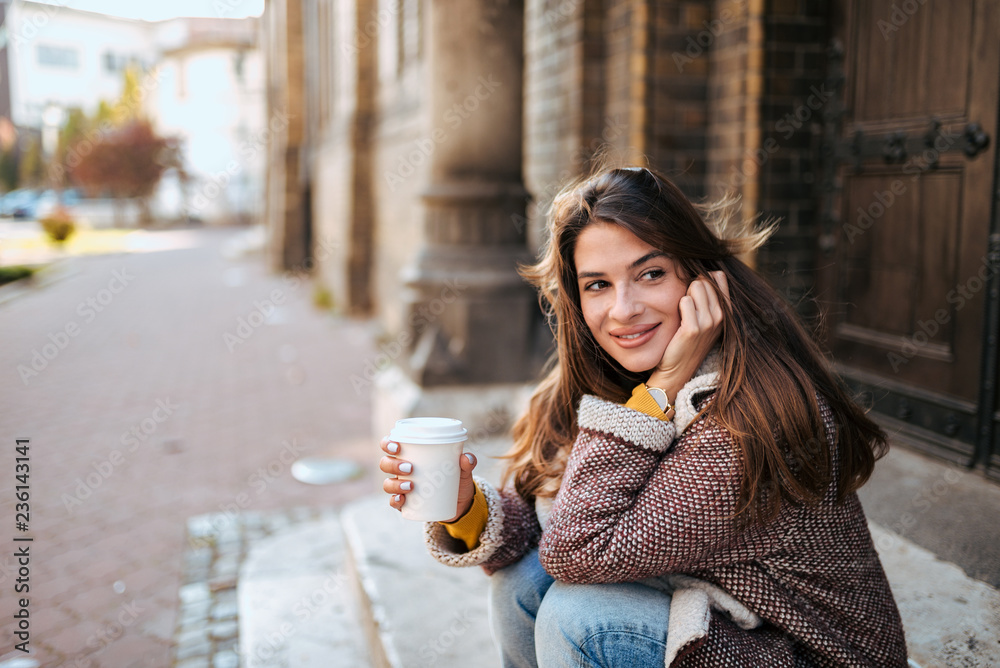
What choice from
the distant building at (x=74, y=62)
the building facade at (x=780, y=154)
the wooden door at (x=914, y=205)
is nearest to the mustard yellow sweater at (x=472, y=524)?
the building facade at (x=780, y=154)

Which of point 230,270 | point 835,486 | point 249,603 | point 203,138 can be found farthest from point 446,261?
point 203,138

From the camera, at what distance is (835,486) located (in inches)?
61.5

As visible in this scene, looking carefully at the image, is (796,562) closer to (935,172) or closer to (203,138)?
(935,172)

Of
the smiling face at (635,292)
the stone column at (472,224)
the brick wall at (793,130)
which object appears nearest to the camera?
the smiling face at (635,292)

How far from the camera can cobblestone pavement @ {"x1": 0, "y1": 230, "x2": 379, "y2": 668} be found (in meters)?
3.35

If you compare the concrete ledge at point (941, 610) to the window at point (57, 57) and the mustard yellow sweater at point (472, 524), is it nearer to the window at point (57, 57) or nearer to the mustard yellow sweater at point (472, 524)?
the mustard yellow sweater at point (472, 524)

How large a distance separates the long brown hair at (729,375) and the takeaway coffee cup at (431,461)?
0.37 m

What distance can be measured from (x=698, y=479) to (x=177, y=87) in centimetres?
4951

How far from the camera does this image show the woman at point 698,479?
1483mm

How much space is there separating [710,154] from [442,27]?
1.49 meters

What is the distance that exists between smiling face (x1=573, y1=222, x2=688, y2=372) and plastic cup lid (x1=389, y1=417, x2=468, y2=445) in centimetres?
40

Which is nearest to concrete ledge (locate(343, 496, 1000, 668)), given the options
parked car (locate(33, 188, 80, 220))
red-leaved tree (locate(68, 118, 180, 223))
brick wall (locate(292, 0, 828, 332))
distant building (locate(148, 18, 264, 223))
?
brick wall (locate(292, 0, 828, 332))

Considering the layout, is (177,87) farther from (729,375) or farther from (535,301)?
(729,375)

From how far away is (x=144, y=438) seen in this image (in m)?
5.76
